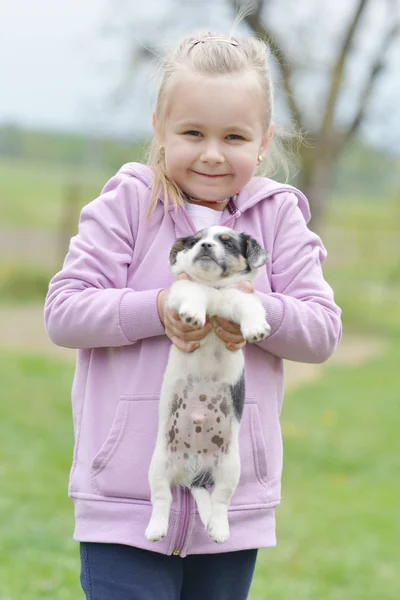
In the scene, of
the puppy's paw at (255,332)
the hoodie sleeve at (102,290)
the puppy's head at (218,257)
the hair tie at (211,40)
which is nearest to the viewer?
the puppy's paw at (255,332)

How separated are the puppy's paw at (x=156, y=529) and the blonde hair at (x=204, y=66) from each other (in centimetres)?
82

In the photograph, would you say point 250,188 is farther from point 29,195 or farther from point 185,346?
point 29,195

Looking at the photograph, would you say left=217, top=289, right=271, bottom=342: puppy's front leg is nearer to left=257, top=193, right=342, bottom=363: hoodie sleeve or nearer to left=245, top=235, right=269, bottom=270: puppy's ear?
left=245, top=235, right=269, bottom=270: puppy's ear

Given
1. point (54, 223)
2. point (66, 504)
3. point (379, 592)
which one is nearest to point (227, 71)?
point (379, 592)

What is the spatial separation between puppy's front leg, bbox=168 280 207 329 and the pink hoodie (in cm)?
21

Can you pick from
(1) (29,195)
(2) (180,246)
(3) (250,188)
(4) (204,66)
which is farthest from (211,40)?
(1) (29,195)

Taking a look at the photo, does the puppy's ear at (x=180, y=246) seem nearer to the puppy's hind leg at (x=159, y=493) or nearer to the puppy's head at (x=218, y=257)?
the puppy's head at (x=218, y=257)

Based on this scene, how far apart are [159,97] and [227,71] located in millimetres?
228

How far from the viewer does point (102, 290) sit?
2500mm

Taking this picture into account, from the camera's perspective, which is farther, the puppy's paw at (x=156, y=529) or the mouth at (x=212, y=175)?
the mouth at (x=212, y=175)

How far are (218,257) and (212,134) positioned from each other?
47 centimetres

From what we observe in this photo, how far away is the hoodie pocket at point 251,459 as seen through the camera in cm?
256

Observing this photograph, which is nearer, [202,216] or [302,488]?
[202,216]

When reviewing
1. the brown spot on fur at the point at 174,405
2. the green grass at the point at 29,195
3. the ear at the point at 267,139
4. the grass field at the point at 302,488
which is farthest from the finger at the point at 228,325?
the green grass at the point at 29,195
